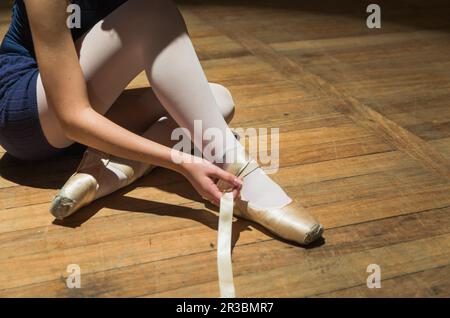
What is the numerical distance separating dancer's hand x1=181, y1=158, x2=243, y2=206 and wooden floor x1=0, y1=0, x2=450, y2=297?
0.28 ft

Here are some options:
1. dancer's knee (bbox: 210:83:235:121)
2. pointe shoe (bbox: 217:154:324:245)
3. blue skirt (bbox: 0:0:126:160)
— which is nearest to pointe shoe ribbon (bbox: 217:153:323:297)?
pointe shoe (bbox: 217:154:324:245)

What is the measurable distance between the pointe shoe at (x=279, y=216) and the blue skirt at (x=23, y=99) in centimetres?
36

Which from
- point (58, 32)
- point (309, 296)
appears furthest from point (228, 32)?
point (309, 296)

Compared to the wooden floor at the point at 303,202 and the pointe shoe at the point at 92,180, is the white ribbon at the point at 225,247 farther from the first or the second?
the pointe shoe at the point at 92,180

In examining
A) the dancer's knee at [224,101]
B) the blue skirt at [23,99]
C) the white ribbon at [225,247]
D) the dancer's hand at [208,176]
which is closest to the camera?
the white ribbon at [225,247]

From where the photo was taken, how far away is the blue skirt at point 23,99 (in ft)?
4.07

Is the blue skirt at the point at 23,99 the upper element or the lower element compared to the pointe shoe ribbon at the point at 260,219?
upper

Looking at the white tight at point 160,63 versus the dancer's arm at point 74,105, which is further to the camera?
the white tight at point 160,63

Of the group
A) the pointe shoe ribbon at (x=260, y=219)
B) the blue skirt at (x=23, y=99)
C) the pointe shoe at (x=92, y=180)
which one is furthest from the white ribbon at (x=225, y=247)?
the blue skirt at (x=23, y=99)

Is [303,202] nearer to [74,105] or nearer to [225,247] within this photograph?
[225,247]

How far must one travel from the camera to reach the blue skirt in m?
1.24

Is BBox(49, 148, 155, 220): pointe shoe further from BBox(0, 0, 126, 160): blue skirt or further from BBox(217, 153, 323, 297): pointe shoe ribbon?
BBox(217, 153, 323, 297): pointe shoe ribbon

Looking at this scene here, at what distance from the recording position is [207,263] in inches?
43.4
